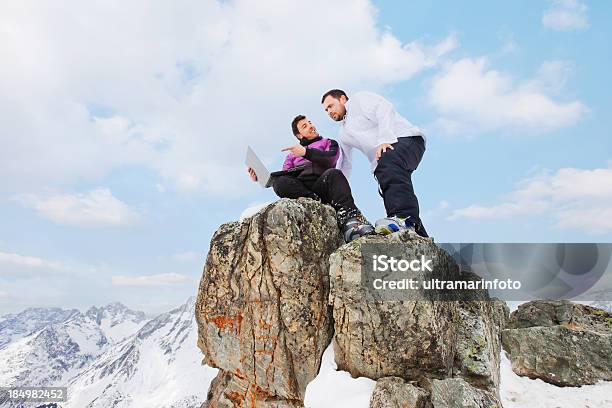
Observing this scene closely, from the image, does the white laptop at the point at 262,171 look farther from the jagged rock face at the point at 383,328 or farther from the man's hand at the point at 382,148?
the jagged rock face at the point at 383,328

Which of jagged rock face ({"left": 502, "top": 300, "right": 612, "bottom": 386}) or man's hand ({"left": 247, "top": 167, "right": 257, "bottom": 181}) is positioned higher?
man's hand ({"left": 247, "top": 167, "right": 257, "bottom": 181})

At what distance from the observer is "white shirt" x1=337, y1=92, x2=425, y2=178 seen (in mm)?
9961

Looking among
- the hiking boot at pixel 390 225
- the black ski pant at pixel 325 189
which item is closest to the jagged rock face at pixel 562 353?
the hiking boot at pixel 390 225

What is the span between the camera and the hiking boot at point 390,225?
868 centimetres

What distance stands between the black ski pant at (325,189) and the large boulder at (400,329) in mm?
1847

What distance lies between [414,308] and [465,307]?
8.56 feet

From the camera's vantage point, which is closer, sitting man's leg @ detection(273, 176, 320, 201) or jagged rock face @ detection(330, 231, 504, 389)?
jagged rock face @ detection(330, 231, 504, 389)

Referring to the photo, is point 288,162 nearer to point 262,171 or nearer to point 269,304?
point 262,171

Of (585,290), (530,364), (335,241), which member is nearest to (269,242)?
(335,241)

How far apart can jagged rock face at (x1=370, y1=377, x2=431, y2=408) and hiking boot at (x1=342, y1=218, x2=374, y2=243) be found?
2.91 meters

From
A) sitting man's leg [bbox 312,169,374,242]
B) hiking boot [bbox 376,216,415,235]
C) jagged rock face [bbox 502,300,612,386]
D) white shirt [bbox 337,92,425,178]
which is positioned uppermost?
white shirt [bbox 337,92,425,178]

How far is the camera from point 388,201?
30.3 feet

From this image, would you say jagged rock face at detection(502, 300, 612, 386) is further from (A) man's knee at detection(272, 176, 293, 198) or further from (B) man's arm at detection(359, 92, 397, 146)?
(A) man's knee at detection(272, 176, 293, 198)

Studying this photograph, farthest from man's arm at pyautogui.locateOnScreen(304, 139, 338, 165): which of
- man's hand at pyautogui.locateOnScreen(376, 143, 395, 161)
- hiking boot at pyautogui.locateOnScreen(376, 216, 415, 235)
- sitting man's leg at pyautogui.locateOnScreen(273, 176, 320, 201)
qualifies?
hiking boot at pyautogui.locateOnScreen(376, 216, 415, 235)
